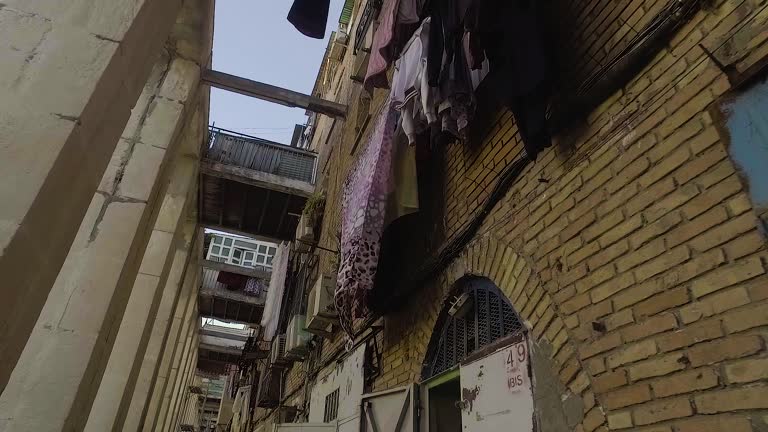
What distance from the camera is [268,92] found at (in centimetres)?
943

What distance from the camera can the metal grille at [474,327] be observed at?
3.37 m

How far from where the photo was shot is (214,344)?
89.5 feet

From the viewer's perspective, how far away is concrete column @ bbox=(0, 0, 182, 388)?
7.43 ft

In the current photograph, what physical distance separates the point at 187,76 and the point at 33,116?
4995mm

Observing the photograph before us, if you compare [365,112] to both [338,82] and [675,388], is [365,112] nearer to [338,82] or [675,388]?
[338,82]

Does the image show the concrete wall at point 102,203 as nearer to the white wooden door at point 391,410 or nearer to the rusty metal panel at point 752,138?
the white wooden door at point 391,410

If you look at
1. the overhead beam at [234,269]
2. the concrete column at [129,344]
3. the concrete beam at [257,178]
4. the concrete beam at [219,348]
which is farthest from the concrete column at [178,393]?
the concrete column at [129,344]

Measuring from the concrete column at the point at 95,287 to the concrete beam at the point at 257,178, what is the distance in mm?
4744

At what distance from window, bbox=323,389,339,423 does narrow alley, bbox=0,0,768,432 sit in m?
0.32

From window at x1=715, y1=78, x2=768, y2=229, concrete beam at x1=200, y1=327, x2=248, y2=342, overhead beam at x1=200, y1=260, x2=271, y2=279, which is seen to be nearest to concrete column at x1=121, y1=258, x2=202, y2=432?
overhead beam at x1=200, y1=260, x2=271, y2=279

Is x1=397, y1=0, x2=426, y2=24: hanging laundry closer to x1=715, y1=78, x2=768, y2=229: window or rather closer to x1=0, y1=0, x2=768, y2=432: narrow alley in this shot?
x1=0, y1=0, x2=768, y2=432: narrow alley

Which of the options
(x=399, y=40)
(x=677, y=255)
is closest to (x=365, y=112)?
(x=399, y=40)

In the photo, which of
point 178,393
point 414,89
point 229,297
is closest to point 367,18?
point 414,89

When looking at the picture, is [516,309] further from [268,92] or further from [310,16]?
[268,92]
